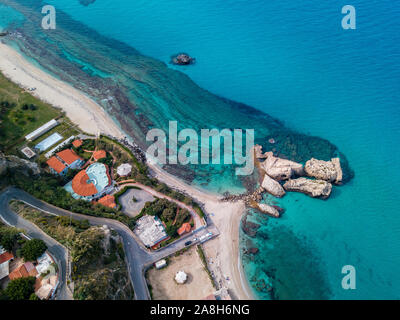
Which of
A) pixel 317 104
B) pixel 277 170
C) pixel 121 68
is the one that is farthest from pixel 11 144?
pixel 317 104

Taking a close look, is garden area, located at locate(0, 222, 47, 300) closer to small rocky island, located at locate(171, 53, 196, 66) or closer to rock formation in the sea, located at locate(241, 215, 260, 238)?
rock formation in the sea, located at locate(241, 215, 260, 238)

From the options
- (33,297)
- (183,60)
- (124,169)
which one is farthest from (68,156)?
(183,60)

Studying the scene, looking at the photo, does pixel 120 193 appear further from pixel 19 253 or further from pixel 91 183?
pixel 19 253

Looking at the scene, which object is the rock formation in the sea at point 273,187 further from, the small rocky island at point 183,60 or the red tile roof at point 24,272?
the small rocky island at point 183,60

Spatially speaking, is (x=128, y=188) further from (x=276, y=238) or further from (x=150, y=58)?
(x=150, y=58)

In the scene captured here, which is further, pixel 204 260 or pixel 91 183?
pixel 91 183

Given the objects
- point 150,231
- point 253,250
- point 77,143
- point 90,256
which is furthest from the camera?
point 77,143

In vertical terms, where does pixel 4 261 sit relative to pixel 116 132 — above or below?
below
